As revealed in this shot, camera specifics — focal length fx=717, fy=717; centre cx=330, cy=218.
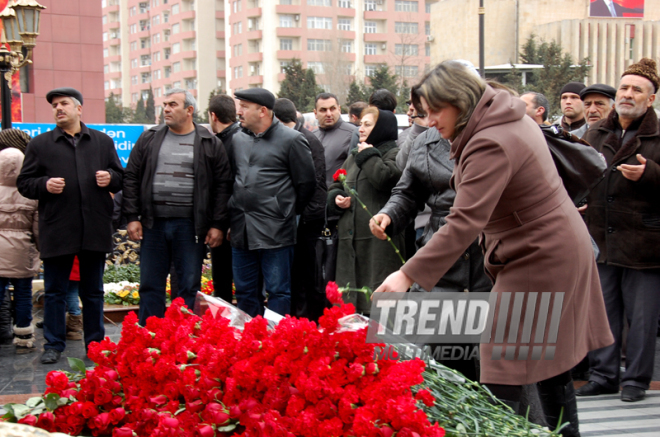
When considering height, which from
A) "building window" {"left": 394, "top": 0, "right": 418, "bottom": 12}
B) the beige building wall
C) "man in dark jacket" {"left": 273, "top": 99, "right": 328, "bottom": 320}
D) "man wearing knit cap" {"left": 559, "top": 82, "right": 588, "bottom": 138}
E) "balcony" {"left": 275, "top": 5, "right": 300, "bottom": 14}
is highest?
"building window" {"left": 394, "top": 0, "right": 418, "bottom": 12}

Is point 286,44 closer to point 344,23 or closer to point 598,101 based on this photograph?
point 344,23

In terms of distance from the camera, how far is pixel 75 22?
3869cm

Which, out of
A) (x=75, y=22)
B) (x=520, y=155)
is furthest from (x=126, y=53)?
(x=520, y=155)

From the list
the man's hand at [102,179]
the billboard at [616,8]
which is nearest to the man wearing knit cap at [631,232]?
the man's hand at [102,179]

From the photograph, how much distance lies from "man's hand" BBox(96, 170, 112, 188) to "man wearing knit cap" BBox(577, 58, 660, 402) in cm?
408

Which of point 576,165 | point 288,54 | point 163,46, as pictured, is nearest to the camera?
point 576,165

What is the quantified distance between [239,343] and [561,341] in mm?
1414

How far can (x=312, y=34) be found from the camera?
275 feet

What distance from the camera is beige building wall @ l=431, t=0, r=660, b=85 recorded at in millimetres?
62719

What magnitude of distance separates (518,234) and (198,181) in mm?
3828

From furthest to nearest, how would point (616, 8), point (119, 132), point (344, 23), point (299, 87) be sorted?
point (344, 23) → point (616, 8) → point (299, 87) → point (119, 132)

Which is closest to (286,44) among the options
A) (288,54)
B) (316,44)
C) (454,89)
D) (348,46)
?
(288,54)

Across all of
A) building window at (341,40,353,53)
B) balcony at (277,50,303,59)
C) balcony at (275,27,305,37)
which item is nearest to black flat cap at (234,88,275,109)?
balcony at (277,50,303,59)

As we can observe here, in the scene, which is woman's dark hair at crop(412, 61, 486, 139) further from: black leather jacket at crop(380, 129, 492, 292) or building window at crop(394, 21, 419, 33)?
building window at crop(394, 21, 419, 33)
